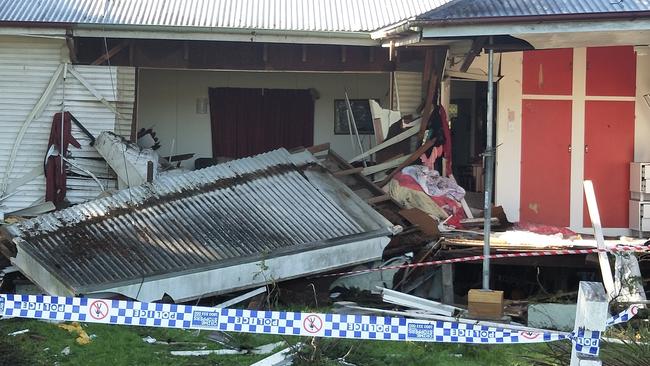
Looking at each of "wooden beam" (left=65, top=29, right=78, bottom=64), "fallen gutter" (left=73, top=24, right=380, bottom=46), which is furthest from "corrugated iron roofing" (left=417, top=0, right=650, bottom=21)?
"wooden beam" (left=65, top=29, right=78, bottom=64)

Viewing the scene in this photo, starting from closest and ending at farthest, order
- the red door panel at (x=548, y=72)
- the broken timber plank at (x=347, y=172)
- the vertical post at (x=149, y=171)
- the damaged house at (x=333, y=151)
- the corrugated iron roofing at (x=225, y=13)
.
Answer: the damaged house at (x=333, y=151), the vertical post at (x=149, y=171), the corrugated iron roofing at (x=225, y=13), the broken timber plank at (x=347, y=172), the red door panel at (x=548, y=72)

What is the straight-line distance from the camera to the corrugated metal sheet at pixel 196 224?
7.65 m

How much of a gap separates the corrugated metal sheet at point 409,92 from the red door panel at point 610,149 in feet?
8.05

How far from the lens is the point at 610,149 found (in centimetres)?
1097

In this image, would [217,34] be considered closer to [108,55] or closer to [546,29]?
[108,55]

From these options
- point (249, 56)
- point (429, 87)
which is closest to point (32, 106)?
point (249, 56)

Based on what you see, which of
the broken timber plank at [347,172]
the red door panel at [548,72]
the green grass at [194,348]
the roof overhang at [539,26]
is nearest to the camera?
the green grass at [194,348]

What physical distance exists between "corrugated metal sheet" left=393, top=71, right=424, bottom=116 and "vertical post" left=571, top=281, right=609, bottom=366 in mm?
6461

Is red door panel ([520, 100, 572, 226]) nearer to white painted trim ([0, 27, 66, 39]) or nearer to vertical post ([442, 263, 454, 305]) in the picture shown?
vertical post ([442, 263, 454, 305])

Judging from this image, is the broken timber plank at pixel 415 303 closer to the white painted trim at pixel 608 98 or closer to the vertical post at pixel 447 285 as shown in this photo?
the vertical post at pixel 447 285

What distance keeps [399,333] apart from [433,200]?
484 centimetres

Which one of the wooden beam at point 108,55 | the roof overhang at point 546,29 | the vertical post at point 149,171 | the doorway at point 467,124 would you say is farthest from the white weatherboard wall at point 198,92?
the roof overhang at point 546,29

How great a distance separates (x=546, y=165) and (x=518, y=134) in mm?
612

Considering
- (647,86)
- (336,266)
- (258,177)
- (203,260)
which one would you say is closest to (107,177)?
(258,177)
